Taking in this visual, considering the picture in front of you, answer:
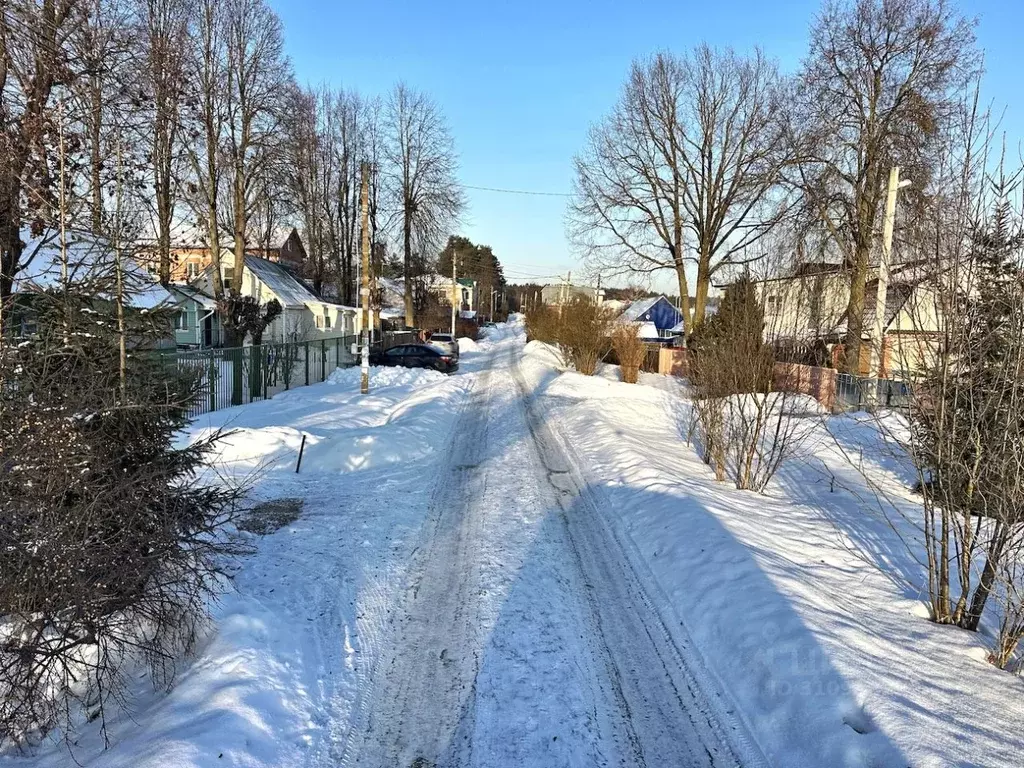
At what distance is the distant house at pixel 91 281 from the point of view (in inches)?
170

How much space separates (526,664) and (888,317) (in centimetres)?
984

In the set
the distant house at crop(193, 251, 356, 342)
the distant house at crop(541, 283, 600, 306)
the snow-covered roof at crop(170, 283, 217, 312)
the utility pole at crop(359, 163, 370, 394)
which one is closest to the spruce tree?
the snow-covered roof at crop(170, 283, 217, 312)

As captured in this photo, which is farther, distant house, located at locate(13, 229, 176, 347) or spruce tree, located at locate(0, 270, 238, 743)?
distant house, located at locate(13, 229, 176, 347)

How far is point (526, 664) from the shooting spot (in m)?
4.21

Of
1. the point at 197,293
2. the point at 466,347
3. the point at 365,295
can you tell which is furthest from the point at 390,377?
the point at 466,347

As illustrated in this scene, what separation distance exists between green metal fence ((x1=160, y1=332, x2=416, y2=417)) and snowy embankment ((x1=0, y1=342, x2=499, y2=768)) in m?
3.67

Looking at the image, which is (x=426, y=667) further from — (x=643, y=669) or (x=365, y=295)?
(x=365, y=295)

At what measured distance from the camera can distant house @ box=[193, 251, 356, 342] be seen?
115 feet

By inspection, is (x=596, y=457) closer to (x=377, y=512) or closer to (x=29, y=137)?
(x=377, y=512)

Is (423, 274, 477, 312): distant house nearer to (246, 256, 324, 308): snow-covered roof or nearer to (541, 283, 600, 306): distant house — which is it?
(541, 283, 600, 306): distant house

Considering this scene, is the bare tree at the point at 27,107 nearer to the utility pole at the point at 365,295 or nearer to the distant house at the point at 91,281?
the distant house at the point at 91,281

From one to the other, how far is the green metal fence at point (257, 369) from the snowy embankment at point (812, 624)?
865 cm

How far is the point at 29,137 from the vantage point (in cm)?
665

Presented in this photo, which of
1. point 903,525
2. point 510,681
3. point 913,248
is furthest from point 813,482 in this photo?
point 510,681
